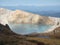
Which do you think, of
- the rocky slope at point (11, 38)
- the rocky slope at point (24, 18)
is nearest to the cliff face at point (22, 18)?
the rocky slope at point (24, 18)

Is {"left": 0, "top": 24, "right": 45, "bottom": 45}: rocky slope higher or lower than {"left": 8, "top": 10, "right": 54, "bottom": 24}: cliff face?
lower

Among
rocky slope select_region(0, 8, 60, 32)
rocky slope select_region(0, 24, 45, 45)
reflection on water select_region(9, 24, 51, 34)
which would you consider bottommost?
rocky slope select_region(0, 24, 45, 45)

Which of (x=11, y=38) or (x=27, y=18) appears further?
(x=27, y=18)

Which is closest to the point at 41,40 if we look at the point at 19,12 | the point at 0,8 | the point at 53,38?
the point at 53,38

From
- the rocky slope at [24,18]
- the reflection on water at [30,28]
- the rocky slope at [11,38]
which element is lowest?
the rocky slope at [11,38]

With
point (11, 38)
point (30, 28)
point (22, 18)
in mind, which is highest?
point (22, 18)

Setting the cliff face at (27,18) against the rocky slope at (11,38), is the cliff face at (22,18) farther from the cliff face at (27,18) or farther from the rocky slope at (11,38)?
the rocky slope at (11,38)

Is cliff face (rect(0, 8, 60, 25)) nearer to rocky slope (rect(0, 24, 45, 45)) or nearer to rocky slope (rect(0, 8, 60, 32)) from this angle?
rocky slope (rect(0, 8, 60, 32))

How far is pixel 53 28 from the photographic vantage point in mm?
5227

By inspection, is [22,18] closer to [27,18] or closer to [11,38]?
→ [27,18]

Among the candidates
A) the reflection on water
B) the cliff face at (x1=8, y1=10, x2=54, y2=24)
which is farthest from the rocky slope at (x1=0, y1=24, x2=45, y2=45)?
the cliff face at (x1=8, y1=10, x2=54, y2=24)

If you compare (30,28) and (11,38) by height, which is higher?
(30,28)

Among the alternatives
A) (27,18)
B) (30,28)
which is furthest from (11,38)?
(27,18)

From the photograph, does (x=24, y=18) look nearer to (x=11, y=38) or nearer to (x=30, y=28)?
(x=30, y=28)
